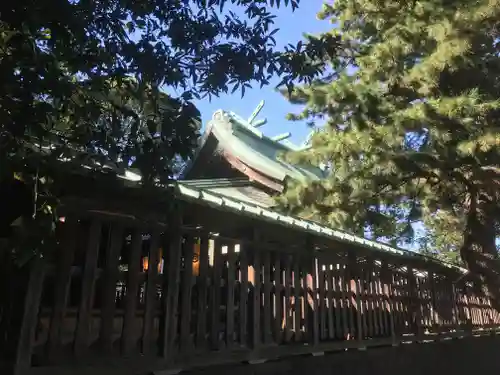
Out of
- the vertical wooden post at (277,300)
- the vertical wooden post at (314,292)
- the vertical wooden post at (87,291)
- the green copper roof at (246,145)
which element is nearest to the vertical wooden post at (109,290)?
the vertical wooden post at (87,291)

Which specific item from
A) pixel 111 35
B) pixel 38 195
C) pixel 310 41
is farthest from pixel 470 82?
pixel 38 195

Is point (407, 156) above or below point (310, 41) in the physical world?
above

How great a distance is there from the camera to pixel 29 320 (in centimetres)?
327

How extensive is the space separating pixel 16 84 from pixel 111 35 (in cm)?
85

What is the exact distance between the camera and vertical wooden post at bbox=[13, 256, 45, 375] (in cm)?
319

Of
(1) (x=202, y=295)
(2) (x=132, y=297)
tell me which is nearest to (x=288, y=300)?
(1) (x=202, y=295)

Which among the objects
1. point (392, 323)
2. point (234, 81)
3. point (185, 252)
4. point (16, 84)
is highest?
point (234, 81)

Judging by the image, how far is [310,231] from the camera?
5.64 metres

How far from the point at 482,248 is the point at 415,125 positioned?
3.68 metres

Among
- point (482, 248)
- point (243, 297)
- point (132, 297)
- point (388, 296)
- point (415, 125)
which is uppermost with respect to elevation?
point (415, 125)

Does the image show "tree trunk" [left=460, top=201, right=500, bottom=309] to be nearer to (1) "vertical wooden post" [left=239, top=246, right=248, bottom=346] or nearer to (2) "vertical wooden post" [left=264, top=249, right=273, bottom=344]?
(2) "vertical wooden post" [left=264, top=249, right=273, bottom=344]

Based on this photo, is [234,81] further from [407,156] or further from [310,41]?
[407,156]

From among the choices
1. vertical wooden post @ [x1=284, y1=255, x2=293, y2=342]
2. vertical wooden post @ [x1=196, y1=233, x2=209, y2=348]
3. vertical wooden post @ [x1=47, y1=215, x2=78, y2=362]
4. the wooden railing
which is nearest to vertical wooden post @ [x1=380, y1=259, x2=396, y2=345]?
the wooden railing

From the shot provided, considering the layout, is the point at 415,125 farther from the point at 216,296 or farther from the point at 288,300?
the point at 216,296
